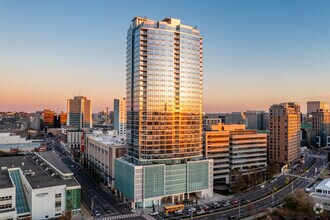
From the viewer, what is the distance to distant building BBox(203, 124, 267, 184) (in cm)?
13700

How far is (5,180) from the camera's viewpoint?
9700 centimetres

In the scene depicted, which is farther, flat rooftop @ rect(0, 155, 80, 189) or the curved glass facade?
the curved glass facade

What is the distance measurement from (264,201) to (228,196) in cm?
1349

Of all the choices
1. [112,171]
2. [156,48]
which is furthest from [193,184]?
[156,48]

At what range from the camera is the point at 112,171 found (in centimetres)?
12500

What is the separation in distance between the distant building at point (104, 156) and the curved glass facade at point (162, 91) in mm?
13448

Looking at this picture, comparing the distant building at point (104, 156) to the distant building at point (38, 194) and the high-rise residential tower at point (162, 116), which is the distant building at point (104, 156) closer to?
the high-rise residential tower at point (162, 116)

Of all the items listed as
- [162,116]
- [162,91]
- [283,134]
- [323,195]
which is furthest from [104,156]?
[283,134]

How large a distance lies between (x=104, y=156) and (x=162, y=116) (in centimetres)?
4113

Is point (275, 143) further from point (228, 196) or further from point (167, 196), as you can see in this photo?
point (167, 196)

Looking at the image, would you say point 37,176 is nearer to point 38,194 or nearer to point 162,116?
point 38,194

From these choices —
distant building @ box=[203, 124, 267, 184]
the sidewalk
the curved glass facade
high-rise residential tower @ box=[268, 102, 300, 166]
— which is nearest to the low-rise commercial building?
distant building @ box=[203, 124, 267, 184]

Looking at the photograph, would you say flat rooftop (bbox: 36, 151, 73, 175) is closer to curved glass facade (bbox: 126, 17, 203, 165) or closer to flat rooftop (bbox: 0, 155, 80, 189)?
flat rooftop (bbox: 0, 155, 80, 189)

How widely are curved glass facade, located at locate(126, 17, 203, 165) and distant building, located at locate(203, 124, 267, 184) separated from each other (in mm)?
21392
